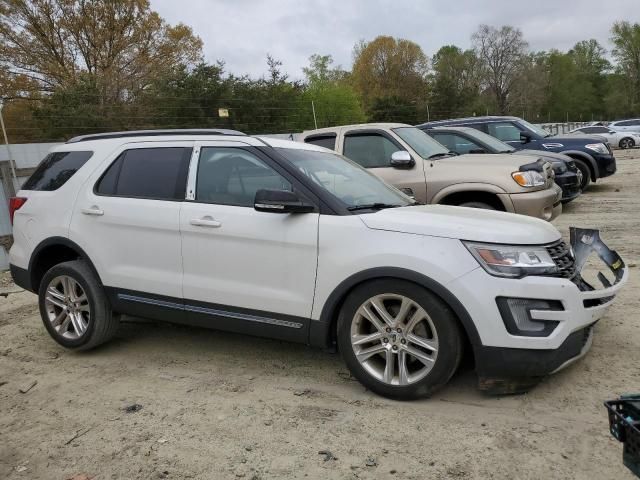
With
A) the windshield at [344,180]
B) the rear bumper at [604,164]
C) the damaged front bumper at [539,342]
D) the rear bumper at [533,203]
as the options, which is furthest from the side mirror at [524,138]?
the damaged front bumper at [539,342]

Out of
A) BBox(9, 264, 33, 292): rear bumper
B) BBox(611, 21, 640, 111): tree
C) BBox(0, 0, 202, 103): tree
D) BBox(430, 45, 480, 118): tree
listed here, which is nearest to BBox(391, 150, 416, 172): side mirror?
BBox(9, 264, 33, 292): rear bumper

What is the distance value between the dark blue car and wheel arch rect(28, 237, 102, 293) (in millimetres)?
8596

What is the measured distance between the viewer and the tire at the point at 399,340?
3373 mm

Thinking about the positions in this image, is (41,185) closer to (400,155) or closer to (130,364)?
(130,364)

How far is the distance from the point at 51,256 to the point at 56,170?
2.50 ft

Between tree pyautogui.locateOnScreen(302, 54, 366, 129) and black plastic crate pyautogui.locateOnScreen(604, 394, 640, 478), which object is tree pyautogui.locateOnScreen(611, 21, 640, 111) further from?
black plastic crate pyautogui.locateOnScreen(604, 394, 640, 478)

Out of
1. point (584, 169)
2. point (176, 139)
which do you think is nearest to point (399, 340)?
point (176, 139)

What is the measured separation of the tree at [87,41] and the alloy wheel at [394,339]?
27.5 m

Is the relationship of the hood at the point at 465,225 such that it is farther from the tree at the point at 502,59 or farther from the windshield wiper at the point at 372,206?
the tree at the point at 502,59

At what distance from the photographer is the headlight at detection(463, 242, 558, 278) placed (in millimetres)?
3299

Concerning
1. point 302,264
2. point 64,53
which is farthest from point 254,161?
point 64,53

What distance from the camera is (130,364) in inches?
179

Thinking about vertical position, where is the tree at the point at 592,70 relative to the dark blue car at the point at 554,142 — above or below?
above

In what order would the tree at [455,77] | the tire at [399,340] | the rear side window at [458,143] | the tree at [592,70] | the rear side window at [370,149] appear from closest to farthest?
the tire at [399,340] → the rear side window at [370,149] → the rear side window at [458,143] → the tree at [455,77] → the tree at [592,70]
